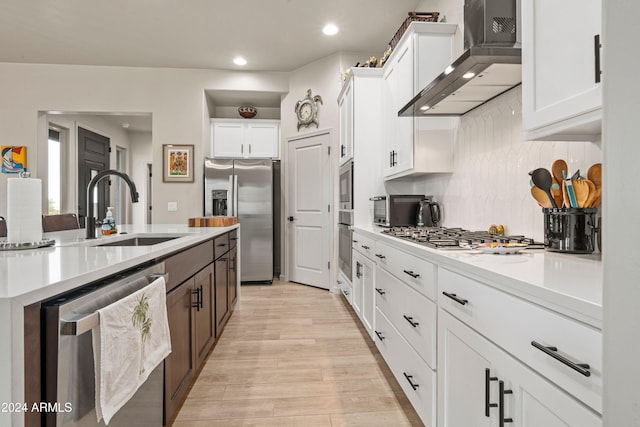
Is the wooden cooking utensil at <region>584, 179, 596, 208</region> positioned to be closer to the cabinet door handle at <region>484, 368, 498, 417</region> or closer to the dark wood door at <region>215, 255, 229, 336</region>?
the cabinet door handle at <region>484, 368, 498, 417</region>

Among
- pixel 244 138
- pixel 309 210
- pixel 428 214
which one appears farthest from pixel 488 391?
pixel 244 138

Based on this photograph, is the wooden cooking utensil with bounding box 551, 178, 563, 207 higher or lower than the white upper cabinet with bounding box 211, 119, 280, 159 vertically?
lower

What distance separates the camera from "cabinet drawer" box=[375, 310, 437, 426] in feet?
4.48

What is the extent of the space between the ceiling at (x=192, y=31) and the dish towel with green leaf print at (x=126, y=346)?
10.8 ft

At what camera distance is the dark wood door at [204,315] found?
1.94m

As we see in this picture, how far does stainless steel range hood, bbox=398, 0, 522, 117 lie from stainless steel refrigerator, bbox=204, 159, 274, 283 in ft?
10.4

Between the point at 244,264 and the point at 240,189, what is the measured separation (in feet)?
3.44

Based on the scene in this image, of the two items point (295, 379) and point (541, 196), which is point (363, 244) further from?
point (541, 196)

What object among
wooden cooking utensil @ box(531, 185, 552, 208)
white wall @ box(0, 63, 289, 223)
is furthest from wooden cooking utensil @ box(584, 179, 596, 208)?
white wall @ box(0, 63, 289, 223)

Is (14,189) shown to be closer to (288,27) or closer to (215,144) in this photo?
(288,27)

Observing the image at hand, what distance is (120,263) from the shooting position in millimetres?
1030

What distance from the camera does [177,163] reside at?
16.1 feet

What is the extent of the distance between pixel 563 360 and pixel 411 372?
1039 mm

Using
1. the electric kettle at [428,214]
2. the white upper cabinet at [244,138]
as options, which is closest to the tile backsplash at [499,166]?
the electric kettle at [428,214]
